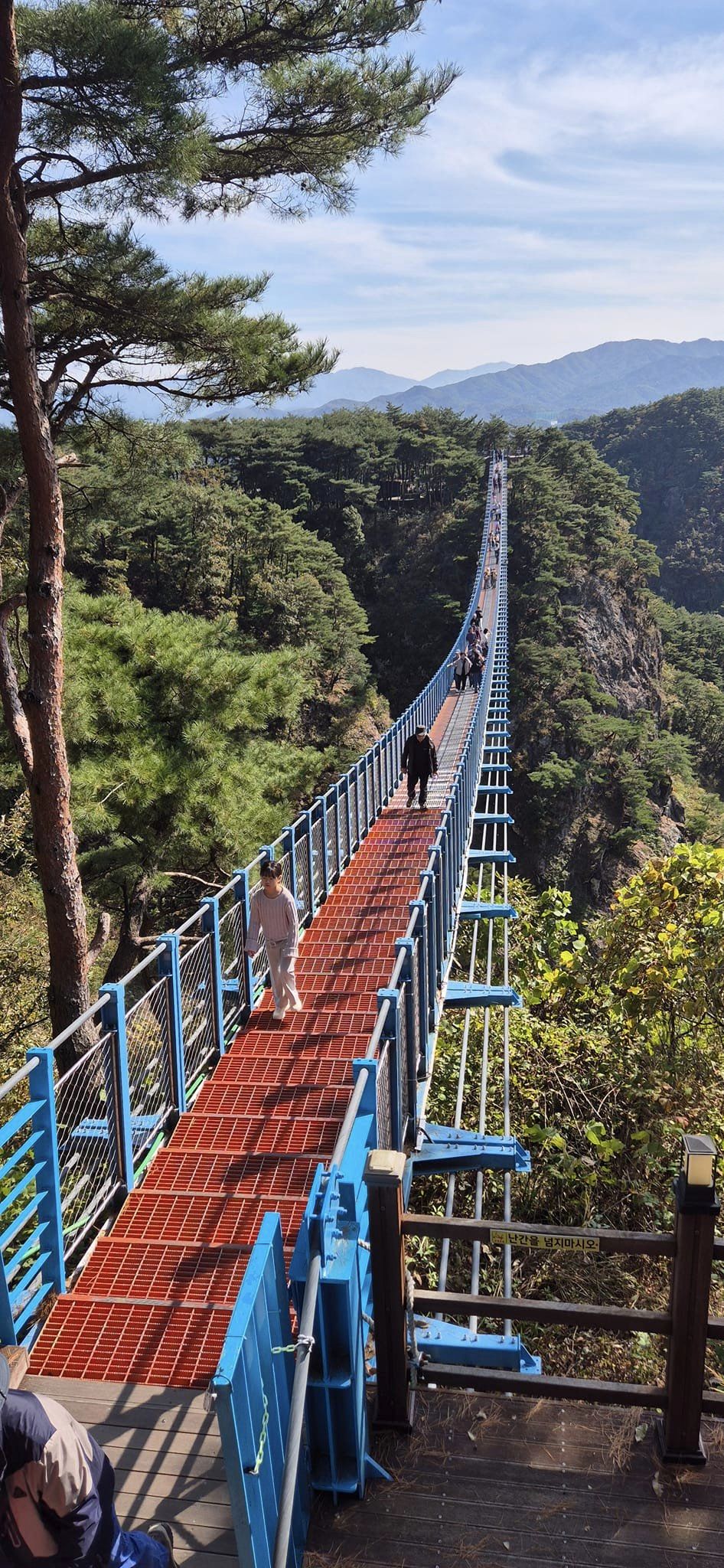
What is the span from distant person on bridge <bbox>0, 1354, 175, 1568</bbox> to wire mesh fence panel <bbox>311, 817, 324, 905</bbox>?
629cm

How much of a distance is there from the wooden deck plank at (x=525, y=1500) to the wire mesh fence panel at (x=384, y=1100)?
1.02 meters

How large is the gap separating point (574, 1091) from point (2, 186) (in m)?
7.40

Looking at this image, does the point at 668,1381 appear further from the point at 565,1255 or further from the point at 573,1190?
the point at 573,1190

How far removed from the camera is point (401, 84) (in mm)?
8086

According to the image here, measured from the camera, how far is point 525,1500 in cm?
278

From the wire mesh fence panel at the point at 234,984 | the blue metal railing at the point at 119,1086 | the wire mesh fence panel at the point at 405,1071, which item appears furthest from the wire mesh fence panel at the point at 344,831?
the wire mesh fence panel at the point at 405,1071

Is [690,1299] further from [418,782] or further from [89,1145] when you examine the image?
[418,782]

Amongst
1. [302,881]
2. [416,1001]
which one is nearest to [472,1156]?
[416,1001]

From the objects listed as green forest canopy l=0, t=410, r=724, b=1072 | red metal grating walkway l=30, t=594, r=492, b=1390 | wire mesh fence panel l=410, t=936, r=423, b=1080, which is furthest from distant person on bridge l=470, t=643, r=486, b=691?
wire mesh fence panel l=410, t=936, r=423, b=1080

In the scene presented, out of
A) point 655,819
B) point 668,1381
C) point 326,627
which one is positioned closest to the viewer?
A: point 668,1381

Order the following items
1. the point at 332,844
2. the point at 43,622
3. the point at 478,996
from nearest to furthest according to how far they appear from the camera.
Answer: the point at 478,996, the point at 43,622, the point at 332,844

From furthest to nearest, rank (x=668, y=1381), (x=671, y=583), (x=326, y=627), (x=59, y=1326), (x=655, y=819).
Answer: (x=671, y=583), (x=655, y=819), (x=326, y=627), (x=59, y=1326), (x=668, y=1381)

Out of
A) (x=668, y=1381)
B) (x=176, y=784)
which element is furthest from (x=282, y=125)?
(x=668, y=1381)

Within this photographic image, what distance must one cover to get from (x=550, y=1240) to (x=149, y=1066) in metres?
2.57
